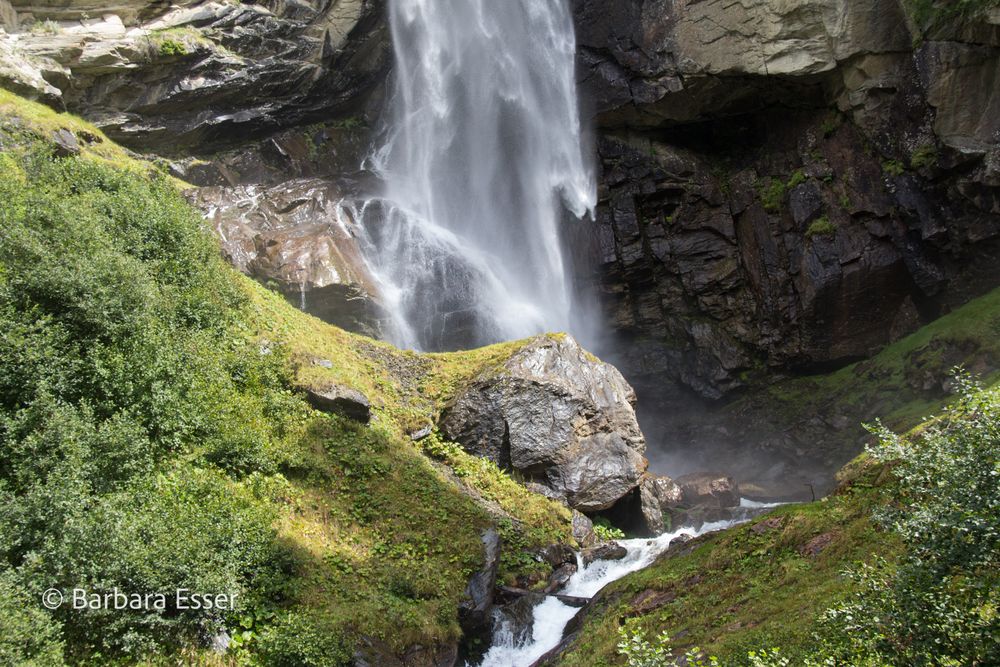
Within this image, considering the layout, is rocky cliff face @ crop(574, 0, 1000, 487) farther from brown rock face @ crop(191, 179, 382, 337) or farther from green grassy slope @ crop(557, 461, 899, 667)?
green grassy slope @ crop(557, 461, 899, 667)

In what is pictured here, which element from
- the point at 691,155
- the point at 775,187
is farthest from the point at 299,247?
the point at 775,187

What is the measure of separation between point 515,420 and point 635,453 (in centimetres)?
309

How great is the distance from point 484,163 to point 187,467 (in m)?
20.8

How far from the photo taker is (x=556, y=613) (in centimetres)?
1020

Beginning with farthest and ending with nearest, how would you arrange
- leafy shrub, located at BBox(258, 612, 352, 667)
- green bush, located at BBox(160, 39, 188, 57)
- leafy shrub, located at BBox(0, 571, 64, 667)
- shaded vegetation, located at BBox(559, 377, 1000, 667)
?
green bush, located at BBox(160, 39, 188, 57) → leafy shrub, located at BBox(258, 612, 352, 667) → leafy shrub, located at BBox(0, 571, 64, 667) → shaded vegetation, located at BBox(559, 377, 1000, 667)

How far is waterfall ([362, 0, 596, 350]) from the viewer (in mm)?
22516


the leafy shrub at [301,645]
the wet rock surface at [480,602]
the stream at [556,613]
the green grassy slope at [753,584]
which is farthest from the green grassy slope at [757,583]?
the leafy shrub at [301,645]

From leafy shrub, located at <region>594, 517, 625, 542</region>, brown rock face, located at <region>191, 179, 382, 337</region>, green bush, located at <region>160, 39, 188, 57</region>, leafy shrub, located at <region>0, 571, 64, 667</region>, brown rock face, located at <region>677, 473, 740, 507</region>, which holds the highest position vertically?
green bush, located at <region>160, 39, 188, 57</region>

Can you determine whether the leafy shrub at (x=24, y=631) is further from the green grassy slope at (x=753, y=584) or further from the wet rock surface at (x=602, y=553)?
the wet rock surface at (x=602, y=553)

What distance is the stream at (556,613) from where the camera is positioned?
9398 millimetres

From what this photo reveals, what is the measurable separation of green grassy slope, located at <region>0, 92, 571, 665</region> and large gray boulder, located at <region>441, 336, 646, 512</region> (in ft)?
2.36

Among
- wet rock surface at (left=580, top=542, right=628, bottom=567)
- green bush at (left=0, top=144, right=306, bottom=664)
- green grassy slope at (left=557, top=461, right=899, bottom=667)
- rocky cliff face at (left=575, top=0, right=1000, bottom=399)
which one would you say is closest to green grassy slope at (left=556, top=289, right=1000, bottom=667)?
green grassy slope at (left=557, top=461, right=899, bottom=667)

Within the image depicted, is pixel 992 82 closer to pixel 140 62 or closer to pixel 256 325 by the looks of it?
pixel 256 325

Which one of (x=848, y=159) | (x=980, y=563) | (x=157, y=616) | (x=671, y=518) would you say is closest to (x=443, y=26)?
(x=848, y=159)
